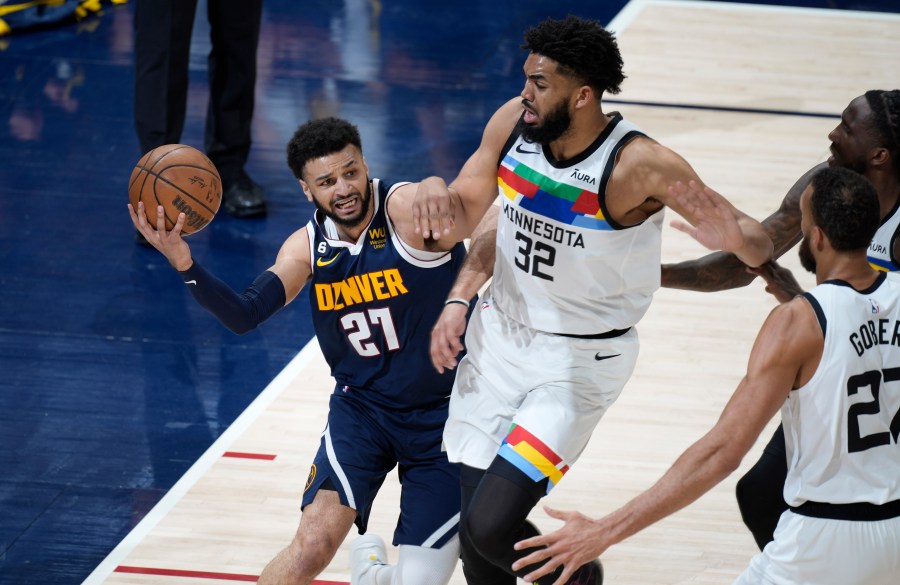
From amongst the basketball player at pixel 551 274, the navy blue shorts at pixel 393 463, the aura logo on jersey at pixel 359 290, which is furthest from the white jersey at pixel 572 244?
the navy blue shorts at pixel 393 463

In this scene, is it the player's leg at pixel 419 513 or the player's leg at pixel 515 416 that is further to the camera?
the player's leg at pixel 419 513

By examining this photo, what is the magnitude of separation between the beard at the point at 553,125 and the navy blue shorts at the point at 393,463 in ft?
3.84

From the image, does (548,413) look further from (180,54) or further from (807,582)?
(180,54)

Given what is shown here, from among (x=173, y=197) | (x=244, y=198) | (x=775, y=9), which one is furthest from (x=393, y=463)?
(x=775, y=9)

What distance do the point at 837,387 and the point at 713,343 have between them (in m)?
3.69

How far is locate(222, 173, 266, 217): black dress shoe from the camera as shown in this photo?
→ 8375 millimetres

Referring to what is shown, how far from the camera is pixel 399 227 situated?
184 inches

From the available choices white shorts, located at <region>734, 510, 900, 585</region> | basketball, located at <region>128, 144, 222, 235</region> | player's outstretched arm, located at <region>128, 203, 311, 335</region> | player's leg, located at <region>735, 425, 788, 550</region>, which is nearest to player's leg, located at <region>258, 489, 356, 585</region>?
player's outstretched arm, located at <region>128, 203, 311, 335</region>

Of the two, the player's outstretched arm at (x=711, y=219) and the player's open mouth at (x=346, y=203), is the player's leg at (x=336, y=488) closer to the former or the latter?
the player's open mouth at (x=346, y=203)

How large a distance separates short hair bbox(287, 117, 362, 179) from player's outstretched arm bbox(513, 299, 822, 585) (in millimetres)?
1915

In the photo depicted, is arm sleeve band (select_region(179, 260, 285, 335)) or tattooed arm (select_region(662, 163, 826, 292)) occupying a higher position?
tattooed arm (select_region(662, 163, 826, 292))

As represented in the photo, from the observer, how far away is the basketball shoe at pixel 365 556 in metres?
4.55

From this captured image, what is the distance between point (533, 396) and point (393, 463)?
2.41ft

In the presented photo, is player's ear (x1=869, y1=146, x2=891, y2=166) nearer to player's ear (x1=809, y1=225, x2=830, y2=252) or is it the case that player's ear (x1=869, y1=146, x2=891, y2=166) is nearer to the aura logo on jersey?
player's ear (x1=809, y1=225, x2=830, y2=252)
